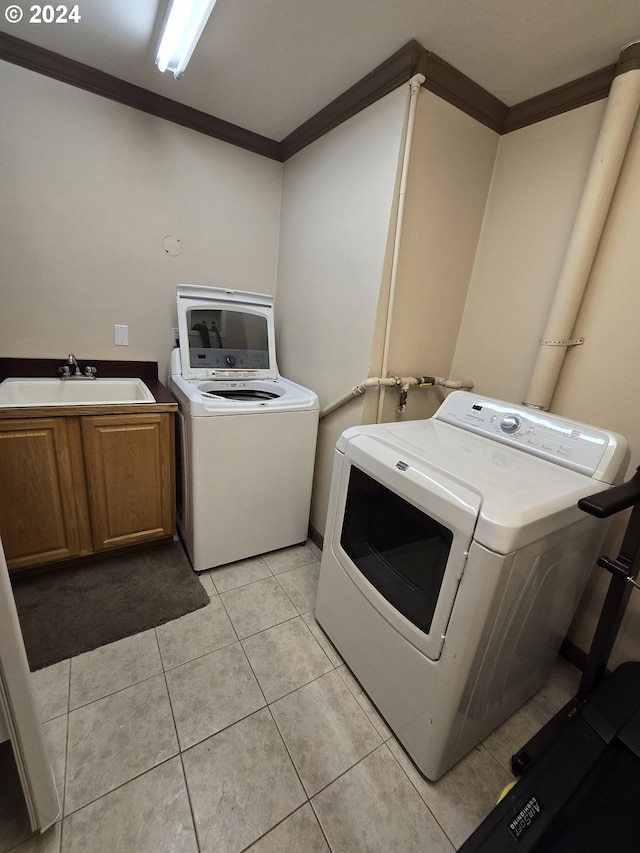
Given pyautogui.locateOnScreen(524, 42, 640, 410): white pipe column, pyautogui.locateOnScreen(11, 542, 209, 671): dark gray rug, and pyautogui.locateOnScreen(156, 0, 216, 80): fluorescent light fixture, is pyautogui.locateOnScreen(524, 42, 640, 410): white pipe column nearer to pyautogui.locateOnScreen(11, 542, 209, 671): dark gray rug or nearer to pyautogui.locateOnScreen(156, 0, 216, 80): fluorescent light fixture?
pyautogui.locateOnScreen(156, 0, 216, 80): fluorescent light fixture

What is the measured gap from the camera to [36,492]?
1546 millimetres

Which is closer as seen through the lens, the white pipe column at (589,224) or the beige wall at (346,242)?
the white pipe column at (589,224)

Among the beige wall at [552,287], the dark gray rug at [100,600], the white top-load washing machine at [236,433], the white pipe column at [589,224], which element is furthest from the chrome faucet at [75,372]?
the white pipe column at [589,224]

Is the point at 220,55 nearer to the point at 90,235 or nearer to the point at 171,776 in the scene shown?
the point at 90,235

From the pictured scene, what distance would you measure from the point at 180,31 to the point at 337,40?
579mm

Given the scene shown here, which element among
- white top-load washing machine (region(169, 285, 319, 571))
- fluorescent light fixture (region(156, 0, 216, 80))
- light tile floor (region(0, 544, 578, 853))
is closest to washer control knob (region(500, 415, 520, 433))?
white top-load washing machine (region(169, 285, 319, 571))

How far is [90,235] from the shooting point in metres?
1.84

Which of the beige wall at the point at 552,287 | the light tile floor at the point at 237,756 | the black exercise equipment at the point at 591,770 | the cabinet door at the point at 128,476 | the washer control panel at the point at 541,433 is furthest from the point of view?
the cabinet door at the point at 128,476

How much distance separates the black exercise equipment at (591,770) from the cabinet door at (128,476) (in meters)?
1.68

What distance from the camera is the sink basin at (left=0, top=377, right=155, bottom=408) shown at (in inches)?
68.5

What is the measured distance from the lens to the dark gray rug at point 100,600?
1.43m

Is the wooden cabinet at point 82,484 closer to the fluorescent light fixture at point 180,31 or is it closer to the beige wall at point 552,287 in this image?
the fluorescent light fixture at point 180,31

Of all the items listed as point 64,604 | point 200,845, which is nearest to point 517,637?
point 200,845

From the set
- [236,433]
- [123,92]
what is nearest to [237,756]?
[236,433]
